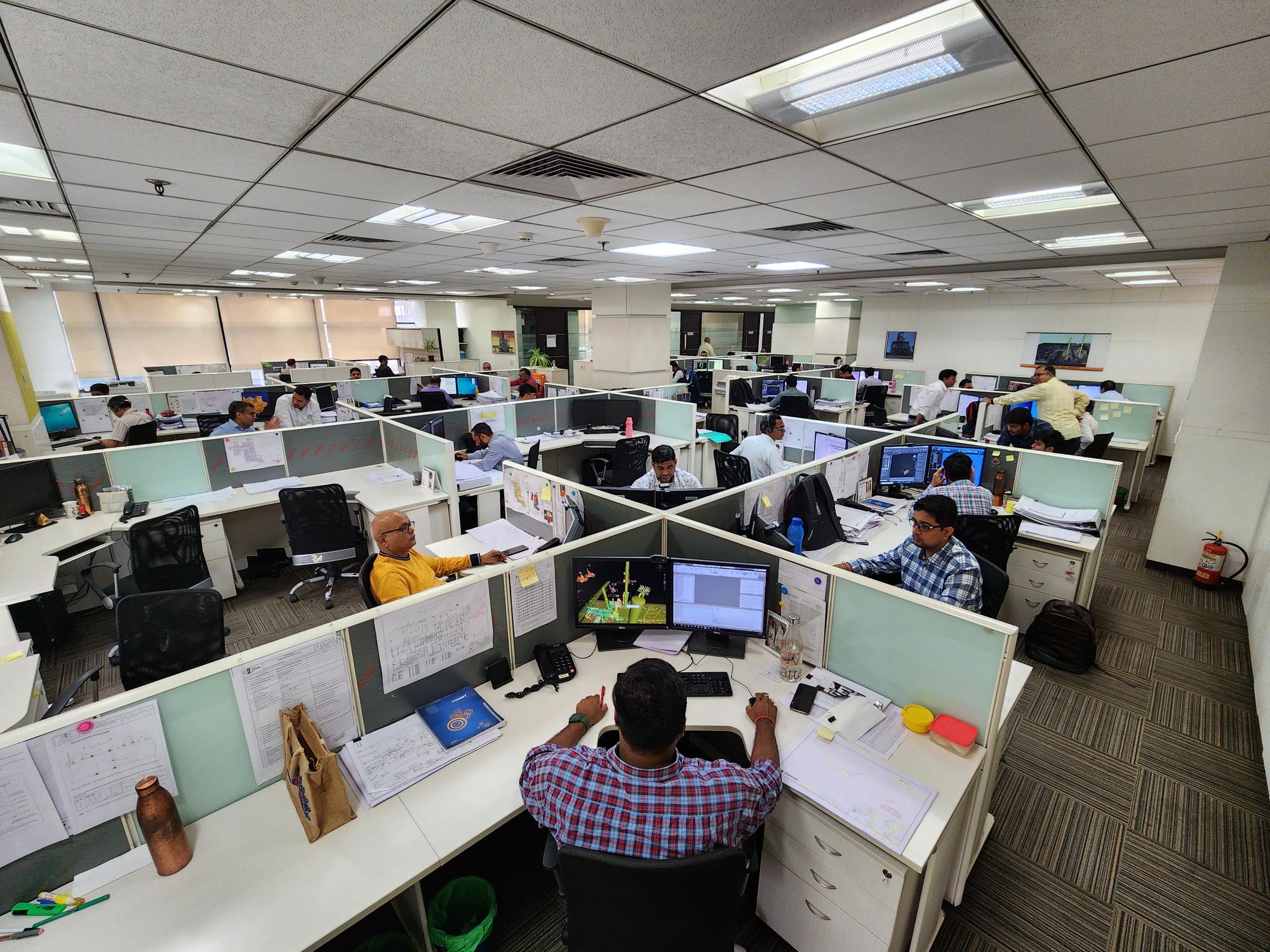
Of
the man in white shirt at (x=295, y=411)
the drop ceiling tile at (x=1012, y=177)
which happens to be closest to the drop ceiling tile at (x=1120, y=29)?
the drop ceiling tile at (x=1012, y=177)

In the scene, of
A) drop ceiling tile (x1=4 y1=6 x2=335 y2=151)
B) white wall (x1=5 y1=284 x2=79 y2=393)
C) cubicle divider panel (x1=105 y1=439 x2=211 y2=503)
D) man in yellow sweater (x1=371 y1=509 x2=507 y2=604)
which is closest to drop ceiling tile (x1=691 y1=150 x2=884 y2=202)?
drop ceiling tile (x1=4 y1=6 x2=335 y2=151)

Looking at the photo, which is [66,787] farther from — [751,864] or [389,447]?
[389,447]

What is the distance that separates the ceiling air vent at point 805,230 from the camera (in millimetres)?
3371

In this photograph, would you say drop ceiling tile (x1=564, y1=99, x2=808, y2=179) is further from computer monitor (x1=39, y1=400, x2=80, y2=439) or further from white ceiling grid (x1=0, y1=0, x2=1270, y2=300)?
computer monitor (x1=39, y1=400, x2=80, y2=439)

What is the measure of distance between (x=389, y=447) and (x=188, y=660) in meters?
2.72

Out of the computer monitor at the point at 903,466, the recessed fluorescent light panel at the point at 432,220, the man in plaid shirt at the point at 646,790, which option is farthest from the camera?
the computer monitor at the point at 903,466

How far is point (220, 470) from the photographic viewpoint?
4211mm

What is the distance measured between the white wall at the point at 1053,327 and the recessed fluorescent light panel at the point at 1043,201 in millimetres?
5085

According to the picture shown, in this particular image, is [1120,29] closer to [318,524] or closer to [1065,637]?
[1065,637]

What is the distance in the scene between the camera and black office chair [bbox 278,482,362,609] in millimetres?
3664

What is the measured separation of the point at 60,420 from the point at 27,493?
3.49 metres

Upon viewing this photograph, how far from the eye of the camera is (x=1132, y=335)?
26.1 ft

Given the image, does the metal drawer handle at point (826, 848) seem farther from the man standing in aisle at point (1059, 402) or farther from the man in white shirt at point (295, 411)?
the man in white shirt at point (295, 411)

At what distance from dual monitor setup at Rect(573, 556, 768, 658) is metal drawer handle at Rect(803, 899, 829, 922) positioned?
776 mm
